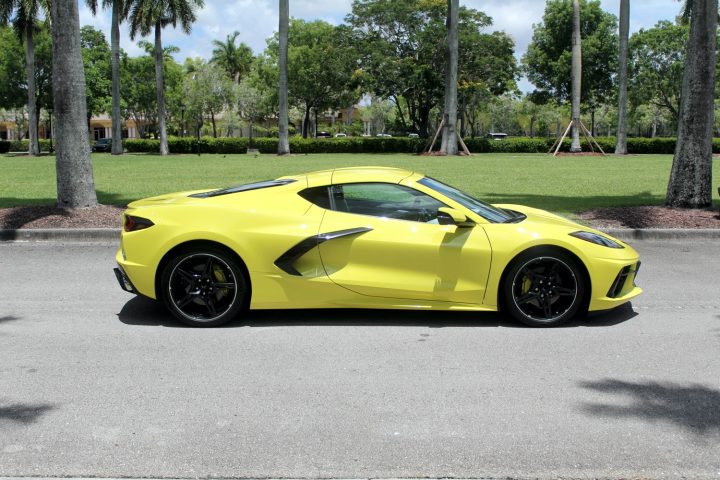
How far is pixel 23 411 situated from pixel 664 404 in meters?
3.79

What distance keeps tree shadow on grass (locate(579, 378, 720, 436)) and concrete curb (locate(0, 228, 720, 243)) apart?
20.2ft

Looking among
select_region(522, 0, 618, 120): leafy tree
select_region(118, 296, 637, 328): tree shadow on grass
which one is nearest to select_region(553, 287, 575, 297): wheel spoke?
select_region(118, 296, 637, 328): tree shadow on grass

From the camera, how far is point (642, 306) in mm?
6652

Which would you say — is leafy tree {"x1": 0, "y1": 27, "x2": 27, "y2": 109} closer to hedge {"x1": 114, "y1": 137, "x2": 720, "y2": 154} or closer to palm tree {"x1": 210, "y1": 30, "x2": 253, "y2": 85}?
hedge {"x1": 114, "y1": 137, "x2": 720, "y2": 154}

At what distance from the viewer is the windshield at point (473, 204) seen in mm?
5953

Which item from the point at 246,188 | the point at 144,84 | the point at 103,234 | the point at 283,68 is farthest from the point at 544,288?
the point at 144,84

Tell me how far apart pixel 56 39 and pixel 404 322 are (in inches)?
323

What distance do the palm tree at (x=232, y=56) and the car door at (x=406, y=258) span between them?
8549cm

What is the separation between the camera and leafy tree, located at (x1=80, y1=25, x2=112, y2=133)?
5344 cm

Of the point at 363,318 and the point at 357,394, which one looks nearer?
the point at 357,394

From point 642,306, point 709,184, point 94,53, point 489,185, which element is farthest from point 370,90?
point 642,306

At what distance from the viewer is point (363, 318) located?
20.3ft

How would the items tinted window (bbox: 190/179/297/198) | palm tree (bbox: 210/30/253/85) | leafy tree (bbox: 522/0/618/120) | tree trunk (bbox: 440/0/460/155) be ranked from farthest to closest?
1. palm tree (bbox: 210/30/253/85)
2. leafy tree (bbox: 522/0/618/120)
3. tree trunk (bbox: 440/0/460/155)
4. tinted window (bbox: 190/179/297/198)

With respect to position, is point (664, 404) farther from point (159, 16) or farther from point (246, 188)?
point (159, 16)
